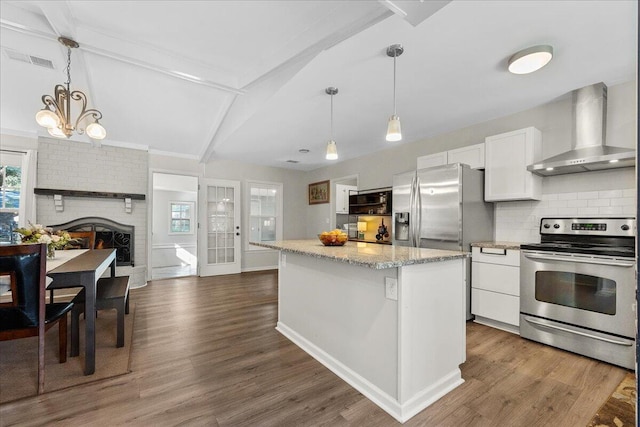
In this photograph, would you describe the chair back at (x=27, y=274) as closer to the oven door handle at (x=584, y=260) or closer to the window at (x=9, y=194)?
the window at (x=9, y=194)

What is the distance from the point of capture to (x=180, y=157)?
5.73 m

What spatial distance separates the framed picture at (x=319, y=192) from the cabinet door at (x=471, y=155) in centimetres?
322

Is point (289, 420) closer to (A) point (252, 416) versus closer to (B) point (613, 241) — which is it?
(A) point (252, 416)

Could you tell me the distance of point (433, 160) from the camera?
13.3 feet

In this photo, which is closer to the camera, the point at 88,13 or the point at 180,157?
the point at 88,13

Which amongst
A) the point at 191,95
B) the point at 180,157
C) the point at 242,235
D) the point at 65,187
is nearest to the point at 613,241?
the point at 191,95

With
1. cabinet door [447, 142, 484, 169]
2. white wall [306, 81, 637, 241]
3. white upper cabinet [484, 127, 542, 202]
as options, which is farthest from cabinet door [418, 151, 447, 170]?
white upper cabinet [484, 127, 542, 202]

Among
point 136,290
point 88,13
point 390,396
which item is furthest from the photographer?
point 136,290

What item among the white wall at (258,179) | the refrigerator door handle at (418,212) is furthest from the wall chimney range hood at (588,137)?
the white wall at (258,179)

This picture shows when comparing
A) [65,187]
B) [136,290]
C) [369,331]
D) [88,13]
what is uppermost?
[88,13]

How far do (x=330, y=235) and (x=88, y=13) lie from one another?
2.55 metres

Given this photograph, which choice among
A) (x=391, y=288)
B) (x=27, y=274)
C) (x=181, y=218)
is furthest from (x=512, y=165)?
(x=181, y=218)

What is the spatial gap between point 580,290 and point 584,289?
0.03m

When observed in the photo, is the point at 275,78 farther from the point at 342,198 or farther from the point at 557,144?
the point at 342,198
